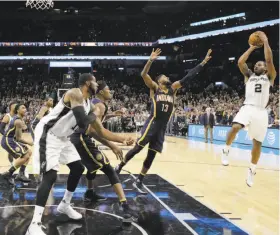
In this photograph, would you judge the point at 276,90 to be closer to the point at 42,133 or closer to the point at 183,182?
the point at 183,182

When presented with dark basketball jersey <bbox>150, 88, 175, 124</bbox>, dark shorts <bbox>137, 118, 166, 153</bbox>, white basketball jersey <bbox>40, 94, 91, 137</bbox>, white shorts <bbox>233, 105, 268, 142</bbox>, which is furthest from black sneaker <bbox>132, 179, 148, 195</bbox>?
white basketball jersey <bbox>40, 94, 91, 137</bbox>

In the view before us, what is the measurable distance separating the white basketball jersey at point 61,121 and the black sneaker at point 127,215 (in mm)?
1132

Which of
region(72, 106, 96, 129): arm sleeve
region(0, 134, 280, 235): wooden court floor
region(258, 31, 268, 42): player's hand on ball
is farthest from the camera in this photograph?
region(258, 31, 268, 42): player's hand on ball

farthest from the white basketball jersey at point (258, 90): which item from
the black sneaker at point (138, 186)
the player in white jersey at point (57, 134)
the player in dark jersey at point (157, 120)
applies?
the player in white jersey at point (57, 134)

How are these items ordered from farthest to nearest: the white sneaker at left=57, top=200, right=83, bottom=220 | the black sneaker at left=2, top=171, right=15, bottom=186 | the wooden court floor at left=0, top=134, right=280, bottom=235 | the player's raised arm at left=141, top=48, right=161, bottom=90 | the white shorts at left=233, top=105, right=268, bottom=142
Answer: the black sneaker at left=2, top=171, right=15, bottom=186 < the player's raised arm at left=141, top=48, right=161, bottom=90 < the white shorts at left=233, top=105, right=268, bottom=142 < the wooden court floor at left=0, top=134, right=280, bottom=235 < the white sneaker at left=57, top=200, right=83, bottom=220

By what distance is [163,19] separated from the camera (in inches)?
1428

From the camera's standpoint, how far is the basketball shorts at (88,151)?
15.5 ft

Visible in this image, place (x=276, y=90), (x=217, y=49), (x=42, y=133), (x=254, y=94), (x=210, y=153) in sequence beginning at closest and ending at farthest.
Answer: (x=42, y=133) < (x=254, y=94) < (x=210, y=153) < (x=276, y=90) < (x=217, y=49)

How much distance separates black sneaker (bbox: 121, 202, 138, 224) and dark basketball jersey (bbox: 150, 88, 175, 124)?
72.5 inches

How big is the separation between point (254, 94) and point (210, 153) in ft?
22.0

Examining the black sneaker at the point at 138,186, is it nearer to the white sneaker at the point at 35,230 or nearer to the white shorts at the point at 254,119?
the white shorts at the point at 254,119

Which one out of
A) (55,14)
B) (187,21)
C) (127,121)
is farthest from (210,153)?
(55,14)

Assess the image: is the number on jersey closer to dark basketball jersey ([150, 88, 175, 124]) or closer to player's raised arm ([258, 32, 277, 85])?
dark basketball jersey ([150, 88, 175, 124])

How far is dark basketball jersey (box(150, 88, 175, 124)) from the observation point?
6078mm
